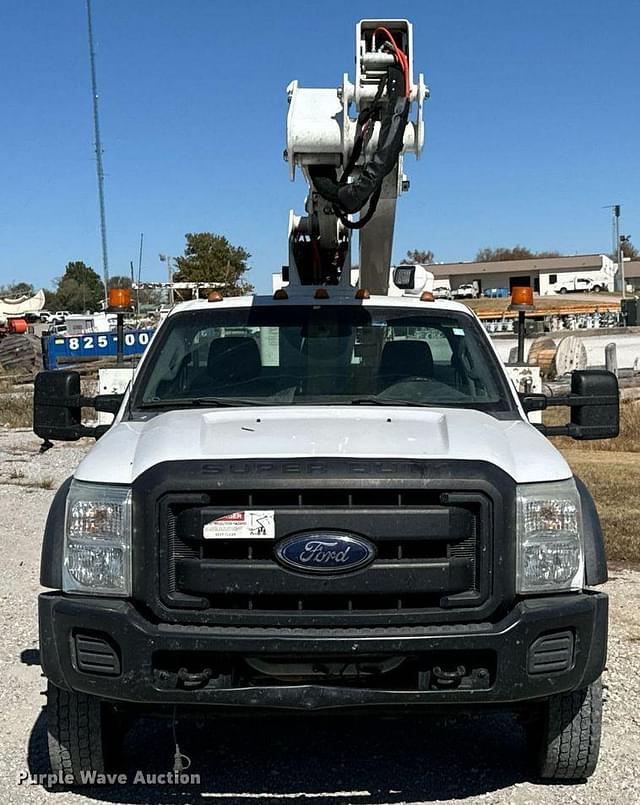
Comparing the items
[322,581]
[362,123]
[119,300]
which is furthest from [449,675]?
[119,300]

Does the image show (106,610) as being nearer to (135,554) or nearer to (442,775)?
(135,554)

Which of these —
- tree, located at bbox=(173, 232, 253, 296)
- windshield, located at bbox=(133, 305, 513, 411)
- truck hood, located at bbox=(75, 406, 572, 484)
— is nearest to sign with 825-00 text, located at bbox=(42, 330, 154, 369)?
tree, located at bbox=(173, 232, 253, 296)

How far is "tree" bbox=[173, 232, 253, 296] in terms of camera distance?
41.1 m

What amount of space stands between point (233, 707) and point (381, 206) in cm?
403

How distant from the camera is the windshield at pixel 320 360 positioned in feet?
17.1

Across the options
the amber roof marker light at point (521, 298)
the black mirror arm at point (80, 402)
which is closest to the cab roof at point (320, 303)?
the black mirror arm at point (80, 402)

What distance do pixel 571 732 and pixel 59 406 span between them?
2702mm

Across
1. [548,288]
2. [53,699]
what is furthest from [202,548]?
[548,288]

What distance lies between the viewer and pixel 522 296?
299 inches

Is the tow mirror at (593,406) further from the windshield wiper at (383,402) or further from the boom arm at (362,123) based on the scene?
the boom arm at (362,123)

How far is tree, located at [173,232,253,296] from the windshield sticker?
112 ft

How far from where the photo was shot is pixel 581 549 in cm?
405

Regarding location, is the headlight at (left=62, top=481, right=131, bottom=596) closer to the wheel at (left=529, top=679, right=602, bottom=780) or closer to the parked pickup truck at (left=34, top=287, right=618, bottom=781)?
the parked pickup truck at (left=34, top=287, right=618, bottom=781)

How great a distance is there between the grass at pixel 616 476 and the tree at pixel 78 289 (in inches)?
3247
